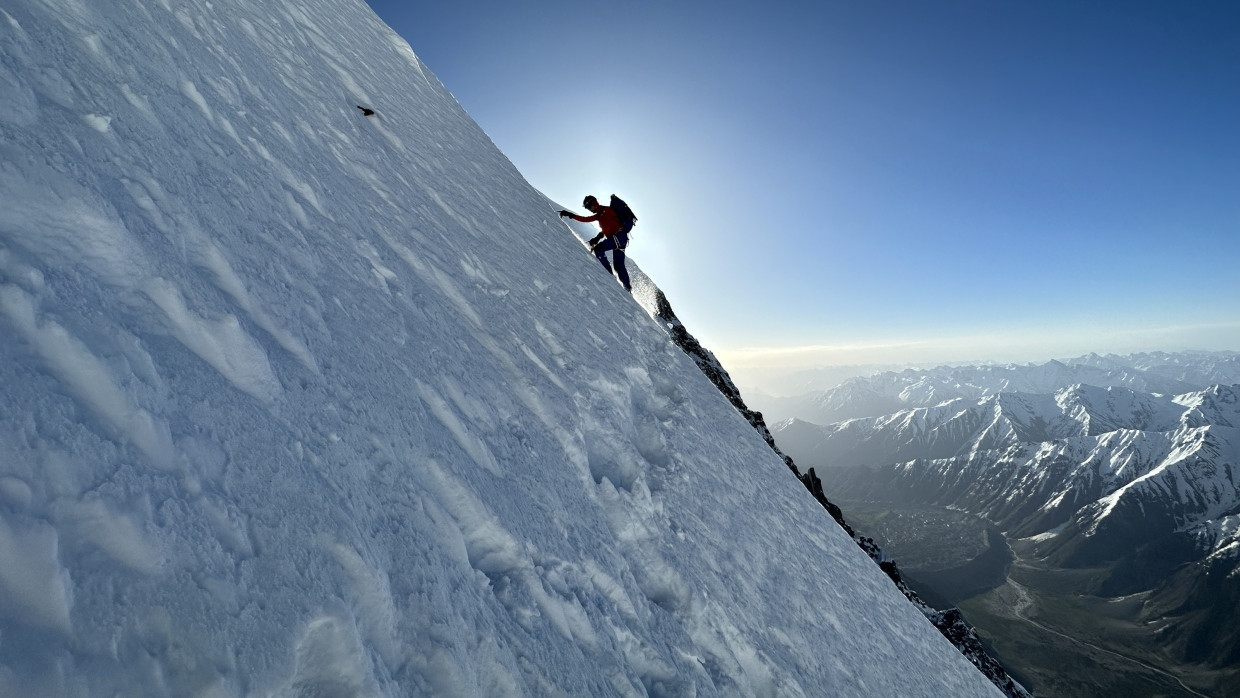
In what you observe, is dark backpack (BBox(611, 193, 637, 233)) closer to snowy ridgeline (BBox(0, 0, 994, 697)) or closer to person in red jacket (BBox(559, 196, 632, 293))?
person in red jacket (BBox(559, 196, 632, 293))

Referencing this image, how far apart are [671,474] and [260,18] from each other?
8.79m

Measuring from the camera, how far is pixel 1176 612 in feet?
504

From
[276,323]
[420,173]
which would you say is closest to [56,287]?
[276,323]

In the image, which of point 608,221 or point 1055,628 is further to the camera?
point 1055,628

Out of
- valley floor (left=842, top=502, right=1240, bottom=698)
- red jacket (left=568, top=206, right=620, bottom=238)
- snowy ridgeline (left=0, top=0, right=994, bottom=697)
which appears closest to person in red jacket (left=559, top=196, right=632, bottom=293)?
red jacket (left=568, top=206, right=620, bottom=238)

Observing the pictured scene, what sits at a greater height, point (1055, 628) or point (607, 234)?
point (1055, 628)

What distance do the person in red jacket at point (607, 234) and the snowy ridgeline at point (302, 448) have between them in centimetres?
554

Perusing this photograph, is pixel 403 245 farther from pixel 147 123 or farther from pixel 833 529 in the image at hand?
pixel 833 529

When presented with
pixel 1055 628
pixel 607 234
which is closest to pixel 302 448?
pixel 607 234

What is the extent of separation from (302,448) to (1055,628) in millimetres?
193206

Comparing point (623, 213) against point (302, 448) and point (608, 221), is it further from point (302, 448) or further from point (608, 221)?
point (302, 448)

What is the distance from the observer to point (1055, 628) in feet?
452

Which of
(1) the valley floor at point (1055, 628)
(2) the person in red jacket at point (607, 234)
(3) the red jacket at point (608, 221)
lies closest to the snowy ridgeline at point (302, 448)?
(2) the person in red jacket at point (607, 234)

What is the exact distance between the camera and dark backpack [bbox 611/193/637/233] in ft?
39.5
